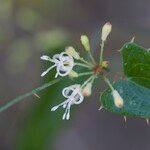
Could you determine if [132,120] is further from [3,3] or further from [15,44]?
[3,3]

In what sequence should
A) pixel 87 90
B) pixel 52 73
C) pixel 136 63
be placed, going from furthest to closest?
pixel 52 73 < pixel 136 63 < pixel 87 90

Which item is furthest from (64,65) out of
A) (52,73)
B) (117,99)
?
(52,73)

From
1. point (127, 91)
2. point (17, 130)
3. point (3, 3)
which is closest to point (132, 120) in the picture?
point (17, 130)

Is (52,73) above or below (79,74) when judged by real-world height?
above

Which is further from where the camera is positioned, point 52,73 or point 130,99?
point 52,73

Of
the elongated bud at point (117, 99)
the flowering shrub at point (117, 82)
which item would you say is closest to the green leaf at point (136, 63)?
the flowering shrub at point (117, 82)

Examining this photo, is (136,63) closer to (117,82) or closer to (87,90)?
(117,82)
